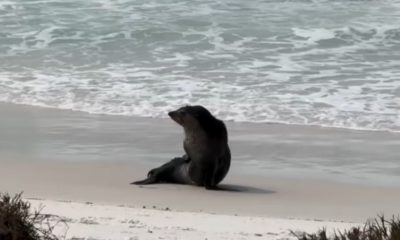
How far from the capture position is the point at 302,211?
6172mm

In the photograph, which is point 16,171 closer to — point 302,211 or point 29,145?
point 29,145

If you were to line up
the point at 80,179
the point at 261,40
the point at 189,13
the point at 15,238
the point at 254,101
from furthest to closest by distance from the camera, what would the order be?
the point at 189,13, the point at 261,40, the point at 254,101, the point at 80,179, the point at 15,238

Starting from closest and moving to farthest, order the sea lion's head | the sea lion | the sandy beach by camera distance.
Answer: the sandy beach < the sea lion < the sea lion's head

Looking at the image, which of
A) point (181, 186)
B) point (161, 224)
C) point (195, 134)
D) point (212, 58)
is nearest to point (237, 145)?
point (195, 134)

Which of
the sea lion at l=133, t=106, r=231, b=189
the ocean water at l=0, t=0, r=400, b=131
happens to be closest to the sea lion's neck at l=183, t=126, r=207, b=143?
the sea lion at l=133, t=106, r=231, b=189

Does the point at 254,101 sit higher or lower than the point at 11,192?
higher

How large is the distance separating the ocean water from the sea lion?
235 centimetres

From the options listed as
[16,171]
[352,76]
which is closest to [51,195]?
[16,171]

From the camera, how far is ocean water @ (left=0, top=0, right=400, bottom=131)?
10.2 metres

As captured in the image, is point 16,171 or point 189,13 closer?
point 16,171

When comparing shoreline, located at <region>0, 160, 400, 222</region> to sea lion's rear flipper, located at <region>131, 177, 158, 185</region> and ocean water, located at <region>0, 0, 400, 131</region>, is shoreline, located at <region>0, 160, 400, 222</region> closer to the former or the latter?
sea lion's rear flipper, located at <region>131, 177, 158, 185</region>

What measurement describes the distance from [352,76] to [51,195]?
20.1 feet

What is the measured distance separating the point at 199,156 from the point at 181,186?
0.27m

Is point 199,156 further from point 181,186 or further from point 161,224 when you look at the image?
point 161,224
